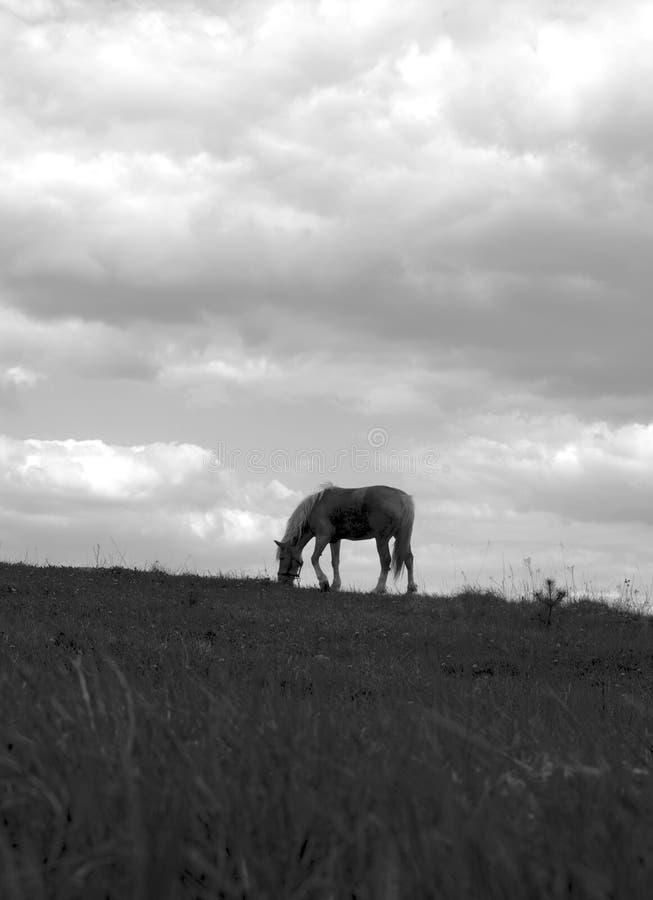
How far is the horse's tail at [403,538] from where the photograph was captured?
25219mm

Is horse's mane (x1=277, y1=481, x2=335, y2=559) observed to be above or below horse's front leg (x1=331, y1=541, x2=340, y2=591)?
above

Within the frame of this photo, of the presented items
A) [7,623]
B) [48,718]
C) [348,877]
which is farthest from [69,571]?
[348,877]

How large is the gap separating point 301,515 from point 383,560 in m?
2.76

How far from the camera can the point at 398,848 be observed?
6.74 feet

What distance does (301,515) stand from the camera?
1043 inches

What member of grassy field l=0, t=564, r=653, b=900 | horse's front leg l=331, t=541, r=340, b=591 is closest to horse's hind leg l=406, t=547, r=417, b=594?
horse's front leg l=331, t=541, r=340, b=591

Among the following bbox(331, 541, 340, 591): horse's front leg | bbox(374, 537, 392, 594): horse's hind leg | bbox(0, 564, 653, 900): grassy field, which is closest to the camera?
bbox(0, 564, 653, 900): grassy field

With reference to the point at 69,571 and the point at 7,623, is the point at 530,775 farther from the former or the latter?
the point at 69,571

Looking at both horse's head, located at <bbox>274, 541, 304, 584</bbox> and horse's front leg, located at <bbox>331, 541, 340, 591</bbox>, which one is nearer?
horse's head, located at <bbox>274, 541, 304, 584</bbox>

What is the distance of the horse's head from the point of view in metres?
25.8

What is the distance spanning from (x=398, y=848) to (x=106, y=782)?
87 cm

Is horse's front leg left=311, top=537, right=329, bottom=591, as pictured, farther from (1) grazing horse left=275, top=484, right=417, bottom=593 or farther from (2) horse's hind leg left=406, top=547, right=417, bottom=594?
(2) horse's hind leg left=406, top=547, right=417, bottom=594

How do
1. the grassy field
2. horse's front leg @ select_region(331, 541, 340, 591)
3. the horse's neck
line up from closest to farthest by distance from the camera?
the grassy field → horse's front leg @ select_region(331, 541, 340, 591) → the horse's neck

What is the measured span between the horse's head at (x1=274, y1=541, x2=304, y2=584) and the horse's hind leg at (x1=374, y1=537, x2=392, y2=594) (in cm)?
227
